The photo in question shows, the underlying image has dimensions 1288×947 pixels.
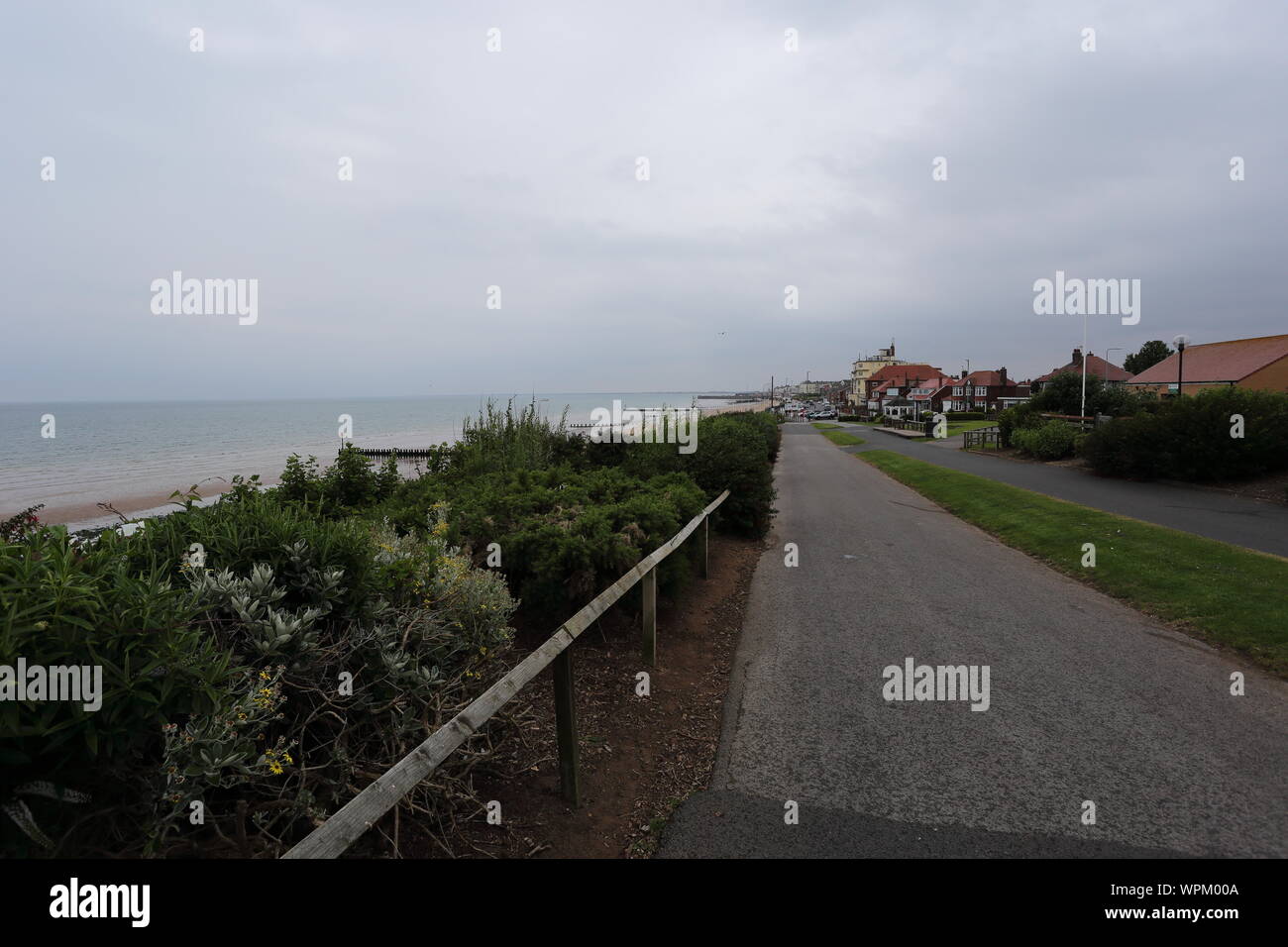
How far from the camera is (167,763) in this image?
2.00m

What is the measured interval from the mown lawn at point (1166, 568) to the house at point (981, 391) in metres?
90.2

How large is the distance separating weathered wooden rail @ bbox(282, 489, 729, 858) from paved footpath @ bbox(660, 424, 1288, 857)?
28.0 inches

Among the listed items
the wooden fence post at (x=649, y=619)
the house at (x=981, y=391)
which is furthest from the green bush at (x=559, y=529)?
the house at (x=981, y=391)

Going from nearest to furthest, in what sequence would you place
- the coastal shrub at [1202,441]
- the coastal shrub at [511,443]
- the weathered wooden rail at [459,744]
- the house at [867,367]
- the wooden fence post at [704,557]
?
the weathered wooden rail at [459,744] → the wooden fence post at [704,557] → the coastal shrub at [511,443] → the coastal shrub at [1202,441] → the house at [867,367]

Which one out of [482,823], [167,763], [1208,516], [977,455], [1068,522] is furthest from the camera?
[977,455]

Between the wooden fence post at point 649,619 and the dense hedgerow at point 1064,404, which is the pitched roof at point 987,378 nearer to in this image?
the dense hedgerow at point 1064,404

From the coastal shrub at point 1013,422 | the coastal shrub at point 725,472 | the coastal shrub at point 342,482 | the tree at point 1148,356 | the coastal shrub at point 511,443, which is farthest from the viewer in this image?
the tree at point 1148,356

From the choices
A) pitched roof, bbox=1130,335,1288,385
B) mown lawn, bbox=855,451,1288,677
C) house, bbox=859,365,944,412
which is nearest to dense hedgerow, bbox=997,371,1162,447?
pitched roof, bbox=1130,335,1288,385

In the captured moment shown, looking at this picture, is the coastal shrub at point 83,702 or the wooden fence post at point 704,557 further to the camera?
the wooden fence post at point 704,557

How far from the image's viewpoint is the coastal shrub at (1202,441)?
17203mm
